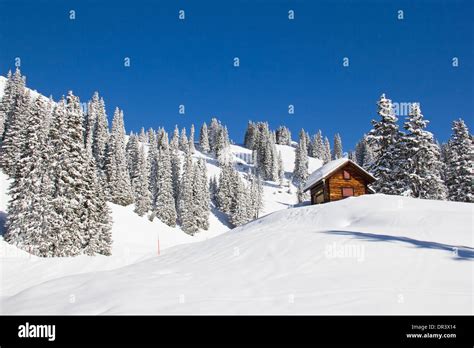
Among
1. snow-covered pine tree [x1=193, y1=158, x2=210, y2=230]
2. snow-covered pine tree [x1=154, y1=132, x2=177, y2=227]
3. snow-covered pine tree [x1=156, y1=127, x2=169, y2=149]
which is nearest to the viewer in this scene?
snow-covered pine tree [x1=154, y1=132, x2=177, y2=227]

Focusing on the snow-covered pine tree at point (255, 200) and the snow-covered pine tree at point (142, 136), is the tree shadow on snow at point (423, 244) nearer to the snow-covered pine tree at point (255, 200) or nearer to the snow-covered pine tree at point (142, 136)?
the snow-covered pine tree at point (255, 200)

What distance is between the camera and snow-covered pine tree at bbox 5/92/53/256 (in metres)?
29.1

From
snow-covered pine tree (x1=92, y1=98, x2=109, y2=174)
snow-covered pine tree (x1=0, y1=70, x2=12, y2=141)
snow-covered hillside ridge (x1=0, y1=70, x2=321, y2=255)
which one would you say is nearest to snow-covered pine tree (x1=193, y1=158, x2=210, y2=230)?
snow-covered hillside ridge (x1=0, y1=70, x2=321, y2=255)

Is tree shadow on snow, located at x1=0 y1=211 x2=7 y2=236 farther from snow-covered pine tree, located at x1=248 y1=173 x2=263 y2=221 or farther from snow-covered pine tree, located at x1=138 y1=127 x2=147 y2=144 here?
snow-covered pine tree, located at x1=138 y1=127 x2=147 y2=144

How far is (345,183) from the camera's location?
35719 mm

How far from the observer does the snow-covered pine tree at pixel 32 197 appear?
29.1 metres

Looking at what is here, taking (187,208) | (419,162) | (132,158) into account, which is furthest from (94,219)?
(132,158)

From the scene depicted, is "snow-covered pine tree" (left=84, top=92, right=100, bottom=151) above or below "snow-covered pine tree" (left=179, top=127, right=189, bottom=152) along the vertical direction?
below

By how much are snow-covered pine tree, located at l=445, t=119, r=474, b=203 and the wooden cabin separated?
28.3 ft

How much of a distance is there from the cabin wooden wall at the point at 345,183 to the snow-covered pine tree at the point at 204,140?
116m

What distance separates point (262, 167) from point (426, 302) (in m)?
125

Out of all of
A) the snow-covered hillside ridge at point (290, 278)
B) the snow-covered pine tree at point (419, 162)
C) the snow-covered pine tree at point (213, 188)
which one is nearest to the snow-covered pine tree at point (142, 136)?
the snow-covered pine tree at point (213, 188)

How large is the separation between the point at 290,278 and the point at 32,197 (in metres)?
30.2
